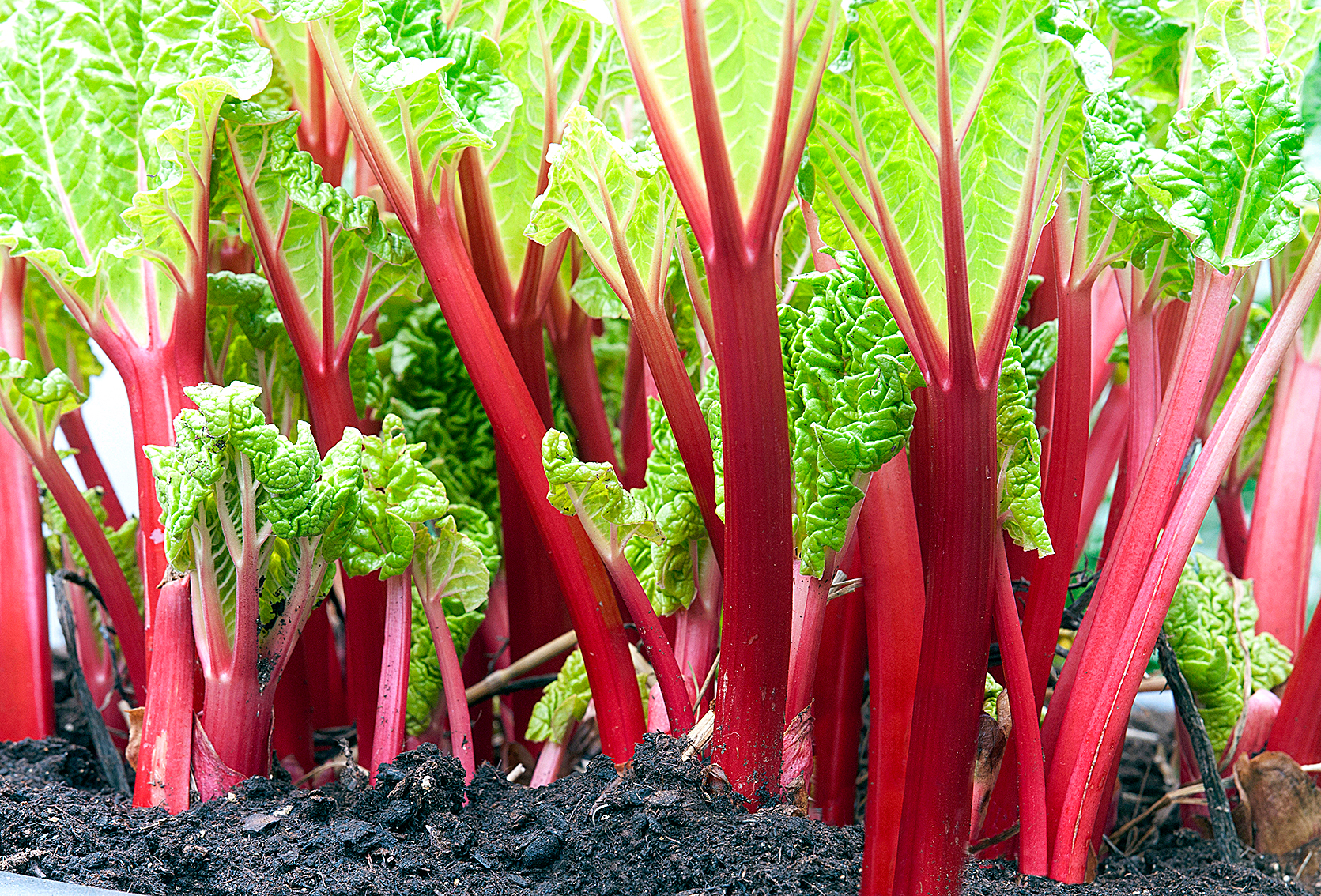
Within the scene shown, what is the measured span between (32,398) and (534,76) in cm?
58

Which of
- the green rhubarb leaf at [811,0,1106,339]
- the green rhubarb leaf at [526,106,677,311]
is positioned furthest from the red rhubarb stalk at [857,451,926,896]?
the green rhubarb leaf at [526,106,677,311]

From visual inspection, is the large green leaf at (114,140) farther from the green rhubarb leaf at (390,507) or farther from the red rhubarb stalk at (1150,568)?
the red rhubarb stalk at (1150,568)

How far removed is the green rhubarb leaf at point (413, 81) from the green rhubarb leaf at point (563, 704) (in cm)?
49

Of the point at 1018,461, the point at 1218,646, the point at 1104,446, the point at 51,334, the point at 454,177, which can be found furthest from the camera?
the point at 51,334

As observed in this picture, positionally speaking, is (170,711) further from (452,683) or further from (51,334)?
(51,334)

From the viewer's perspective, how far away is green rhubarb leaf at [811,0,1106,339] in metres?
0.61

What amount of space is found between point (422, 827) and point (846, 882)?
0.34 metres

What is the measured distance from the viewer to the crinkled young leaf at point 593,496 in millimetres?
767

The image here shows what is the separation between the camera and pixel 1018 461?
0.74m

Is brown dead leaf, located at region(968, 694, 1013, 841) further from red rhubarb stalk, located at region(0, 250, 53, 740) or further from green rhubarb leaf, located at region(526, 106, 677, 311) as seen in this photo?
red rhubarb stalk, located at region(0, 250, 53, 740)

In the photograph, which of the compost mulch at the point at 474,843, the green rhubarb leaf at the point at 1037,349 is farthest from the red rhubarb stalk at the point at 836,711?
the green rhubarb leaf at the point at 1037,349

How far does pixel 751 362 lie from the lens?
2.21ft

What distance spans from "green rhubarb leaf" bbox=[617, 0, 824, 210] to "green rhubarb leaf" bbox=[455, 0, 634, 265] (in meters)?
0.28

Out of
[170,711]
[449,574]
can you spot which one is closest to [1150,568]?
[449,574]
